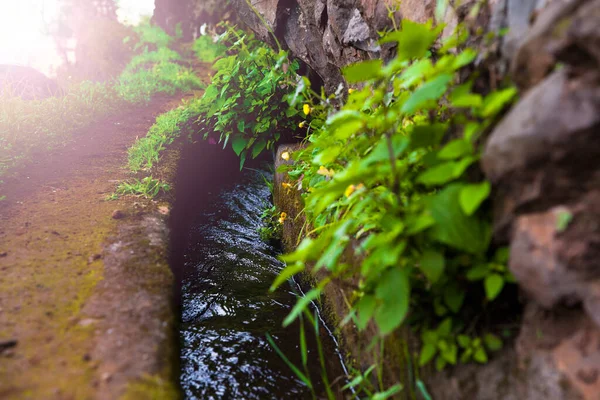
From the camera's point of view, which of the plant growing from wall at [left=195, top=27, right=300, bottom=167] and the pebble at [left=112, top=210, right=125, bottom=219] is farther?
the plant growing from wall at [left=195, top=27, right=300, bottom=167]

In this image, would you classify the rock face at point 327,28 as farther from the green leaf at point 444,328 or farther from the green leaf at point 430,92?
the green leaf at point 444,328

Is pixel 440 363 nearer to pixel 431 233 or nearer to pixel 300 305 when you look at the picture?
pixel 431 233

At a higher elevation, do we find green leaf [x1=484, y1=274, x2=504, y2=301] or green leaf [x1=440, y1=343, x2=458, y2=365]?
green leaf [x1=484, y1=274, x2=504, y2=301]

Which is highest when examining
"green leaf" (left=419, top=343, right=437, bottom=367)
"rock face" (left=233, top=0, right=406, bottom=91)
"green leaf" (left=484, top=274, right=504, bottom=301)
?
"rock face" (left=233, top=0, right=406, bottom=91)

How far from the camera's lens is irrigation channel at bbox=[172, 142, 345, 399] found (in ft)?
7.10

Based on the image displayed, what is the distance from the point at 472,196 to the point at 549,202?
0.23 meters

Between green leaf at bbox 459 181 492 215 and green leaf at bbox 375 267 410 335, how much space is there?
330 millimetres

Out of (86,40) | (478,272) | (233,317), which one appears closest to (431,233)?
(478,272)

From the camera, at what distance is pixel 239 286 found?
10.2ft

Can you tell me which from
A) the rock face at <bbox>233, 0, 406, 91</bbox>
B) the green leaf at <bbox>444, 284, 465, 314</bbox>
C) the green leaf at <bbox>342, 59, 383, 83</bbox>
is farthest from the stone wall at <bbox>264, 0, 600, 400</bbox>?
the rock face at <bbox>233, 0, 406, 91</bbox>

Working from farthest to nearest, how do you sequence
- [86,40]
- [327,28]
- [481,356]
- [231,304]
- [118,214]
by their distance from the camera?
[86,40] < [327,28] < [118,214] < [231,304] < [481,356]

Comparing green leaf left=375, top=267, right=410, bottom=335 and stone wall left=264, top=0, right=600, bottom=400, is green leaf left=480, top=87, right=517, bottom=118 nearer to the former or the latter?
stone wall left=264, top=0, right=600, bottom=400

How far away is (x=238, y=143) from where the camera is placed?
15.7 feet

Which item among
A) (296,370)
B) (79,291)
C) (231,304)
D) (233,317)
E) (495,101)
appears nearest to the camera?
(495,101)
